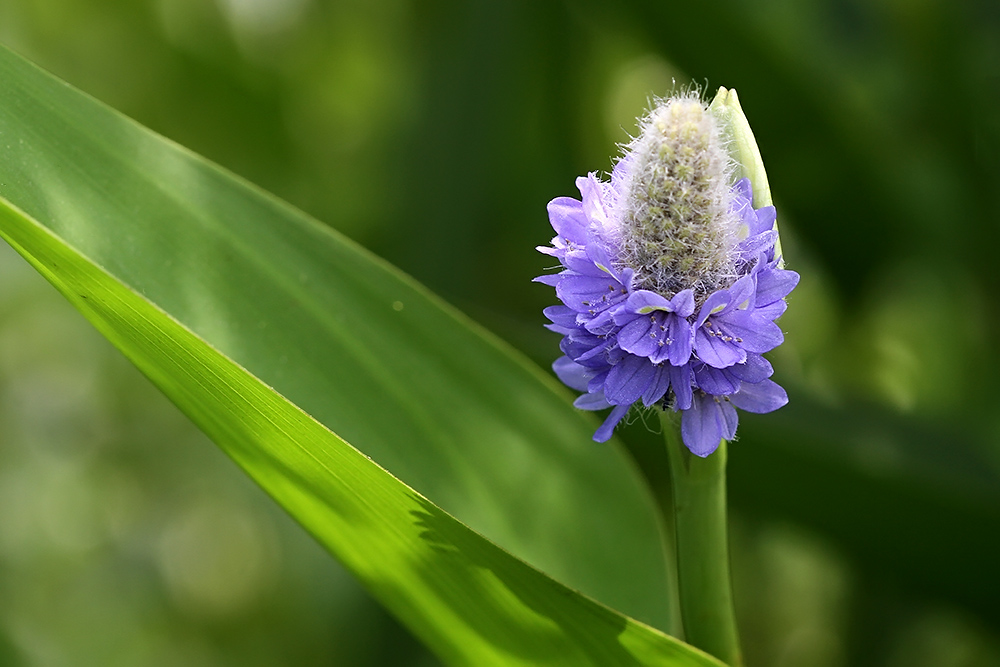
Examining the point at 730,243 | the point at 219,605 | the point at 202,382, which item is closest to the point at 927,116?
the point at 730,243

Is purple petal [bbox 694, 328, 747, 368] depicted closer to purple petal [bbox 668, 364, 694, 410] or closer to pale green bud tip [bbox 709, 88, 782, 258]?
purple petal [bbox 668, 364, 694, 410]

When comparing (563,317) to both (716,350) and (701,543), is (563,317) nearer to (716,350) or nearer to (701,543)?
(716,350)

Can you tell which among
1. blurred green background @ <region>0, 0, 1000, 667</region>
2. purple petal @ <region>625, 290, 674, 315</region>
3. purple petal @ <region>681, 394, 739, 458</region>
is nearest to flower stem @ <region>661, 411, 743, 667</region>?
purple petal @ <region>681, 394, 739, 458</region>

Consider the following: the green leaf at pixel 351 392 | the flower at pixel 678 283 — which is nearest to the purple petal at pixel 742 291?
the flower at pixel 678 283

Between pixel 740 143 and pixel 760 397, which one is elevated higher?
pixel 740 143

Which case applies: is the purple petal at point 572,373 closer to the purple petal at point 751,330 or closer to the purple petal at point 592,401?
the purple petal at point 592,401

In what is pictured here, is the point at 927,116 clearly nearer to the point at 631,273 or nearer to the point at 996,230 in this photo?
the point at 996,230

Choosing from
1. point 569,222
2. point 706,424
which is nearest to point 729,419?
point 706,424
